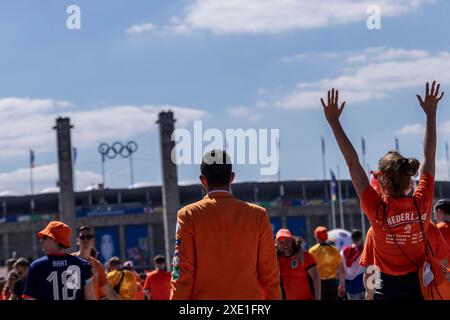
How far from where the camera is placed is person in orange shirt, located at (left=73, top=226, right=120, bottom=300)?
347 inches

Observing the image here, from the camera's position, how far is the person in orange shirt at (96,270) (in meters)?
8.81

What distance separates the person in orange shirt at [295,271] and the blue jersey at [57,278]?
3.99m

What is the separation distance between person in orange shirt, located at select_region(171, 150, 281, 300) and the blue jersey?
2201 millimetres

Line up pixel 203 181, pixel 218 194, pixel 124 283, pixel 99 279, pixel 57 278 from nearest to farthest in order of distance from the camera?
1. pixel 218 194
2. pixel 203 181
3. pixel 57 278
4. pixel 99 279
5. pixel 124 283

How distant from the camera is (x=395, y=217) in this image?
497 centimetres

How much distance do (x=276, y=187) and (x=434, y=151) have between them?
8038cm

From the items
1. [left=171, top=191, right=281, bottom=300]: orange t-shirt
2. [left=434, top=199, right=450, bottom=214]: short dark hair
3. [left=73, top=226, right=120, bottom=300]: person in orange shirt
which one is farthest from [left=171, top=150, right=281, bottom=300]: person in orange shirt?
[left=73, top=226, right=120, bottom=300]: person in orange shirt

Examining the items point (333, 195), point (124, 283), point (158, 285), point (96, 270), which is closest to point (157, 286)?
point (158, 285)

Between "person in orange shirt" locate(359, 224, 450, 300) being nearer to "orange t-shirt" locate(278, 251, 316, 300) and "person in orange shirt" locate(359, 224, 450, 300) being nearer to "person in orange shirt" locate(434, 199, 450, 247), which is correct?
"person in orange shirt" locate(434, 199, 450, 247)

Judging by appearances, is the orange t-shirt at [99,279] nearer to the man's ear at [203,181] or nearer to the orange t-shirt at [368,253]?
the man's ear at [203,181]

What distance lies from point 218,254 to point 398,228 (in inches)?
42.6

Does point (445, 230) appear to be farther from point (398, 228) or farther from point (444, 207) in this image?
point (398, 228)
